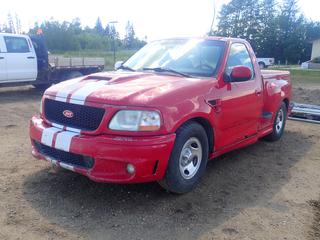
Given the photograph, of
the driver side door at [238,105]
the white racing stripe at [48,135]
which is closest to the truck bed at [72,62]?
the driver side door at [238,105]

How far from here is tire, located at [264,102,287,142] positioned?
22.1ft

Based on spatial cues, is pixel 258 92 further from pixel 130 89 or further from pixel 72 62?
pixel 72 62

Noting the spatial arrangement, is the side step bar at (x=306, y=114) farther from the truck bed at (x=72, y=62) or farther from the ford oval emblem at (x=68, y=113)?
the truck bed at (x=72, y=62)

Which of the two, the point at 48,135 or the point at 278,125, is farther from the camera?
the point at 278,125

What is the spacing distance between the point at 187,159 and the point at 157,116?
777 mm

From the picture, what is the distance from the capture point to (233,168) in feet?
17.5

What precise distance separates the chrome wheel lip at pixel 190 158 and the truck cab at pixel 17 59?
8.89 m

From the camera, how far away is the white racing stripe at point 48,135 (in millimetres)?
4062

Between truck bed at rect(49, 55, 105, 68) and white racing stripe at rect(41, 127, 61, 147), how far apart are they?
890cm

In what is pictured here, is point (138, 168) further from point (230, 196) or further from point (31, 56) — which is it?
point (31, 56)

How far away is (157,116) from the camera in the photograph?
3.76 meters

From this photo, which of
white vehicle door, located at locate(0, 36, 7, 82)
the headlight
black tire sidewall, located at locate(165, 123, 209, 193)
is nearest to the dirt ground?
black tire sidewall, located at locate(165, 123, 209, 193)

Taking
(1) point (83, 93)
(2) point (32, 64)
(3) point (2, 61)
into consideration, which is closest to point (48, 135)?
(1) point (83, 93)

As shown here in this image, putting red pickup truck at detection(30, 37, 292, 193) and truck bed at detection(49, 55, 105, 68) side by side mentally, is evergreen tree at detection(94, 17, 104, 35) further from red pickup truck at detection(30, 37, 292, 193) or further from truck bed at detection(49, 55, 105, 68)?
red pickup truck at detection(30, 37, 292, 193)
